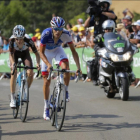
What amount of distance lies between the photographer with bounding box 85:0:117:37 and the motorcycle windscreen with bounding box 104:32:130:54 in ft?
3.75

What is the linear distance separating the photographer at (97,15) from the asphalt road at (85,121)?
200 cm

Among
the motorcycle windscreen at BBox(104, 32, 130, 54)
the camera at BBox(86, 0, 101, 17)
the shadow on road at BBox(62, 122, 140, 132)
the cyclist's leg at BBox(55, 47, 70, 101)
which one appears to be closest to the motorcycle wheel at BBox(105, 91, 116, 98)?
the motorcycle windscreen at BBox(104, 32, 130, 54)

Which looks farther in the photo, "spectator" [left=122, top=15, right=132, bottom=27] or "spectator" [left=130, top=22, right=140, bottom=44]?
"spectator" [left=122, top=15, right=132, bottom=27]

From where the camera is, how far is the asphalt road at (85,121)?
7.66 meters

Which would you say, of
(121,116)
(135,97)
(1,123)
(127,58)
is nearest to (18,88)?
(1,123)

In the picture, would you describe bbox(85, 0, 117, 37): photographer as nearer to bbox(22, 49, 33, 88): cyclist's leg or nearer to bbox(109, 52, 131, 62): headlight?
bbox(109, 52, 131, 62): headlight

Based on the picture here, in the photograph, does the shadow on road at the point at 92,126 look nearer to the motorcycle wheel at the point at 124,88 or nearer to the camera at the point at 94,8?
the motorcycle wheel at the point at 124,88

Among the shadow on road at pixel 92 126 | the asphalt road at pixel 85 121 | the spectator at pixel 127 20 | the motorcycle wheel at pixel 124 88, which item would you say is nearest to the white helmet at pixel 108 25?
the motorcycle wheel at pixel 124 88

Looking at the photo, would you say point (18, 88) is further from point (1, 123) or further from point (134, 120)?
point (134, 120)

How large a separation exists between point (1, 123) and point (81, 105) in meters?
2.79

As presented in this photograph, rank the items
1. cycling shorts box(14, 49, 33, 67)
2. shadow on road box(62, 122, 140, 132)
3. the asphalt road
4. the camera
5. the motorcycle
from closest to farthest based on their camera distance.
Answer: the asphalt road
shadow on road box(62, 122, 140, 132)
cycling shorts box(14, 49, 33, 67)
the motorcycle
the camera

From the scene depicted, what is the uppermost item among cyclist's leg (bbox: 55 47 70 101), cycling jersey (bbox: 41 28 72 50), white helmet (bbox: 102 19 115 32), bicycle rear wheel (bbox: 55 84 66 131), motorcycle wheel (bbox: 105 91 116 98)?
white helmet (bbox: 102 19 115 32)

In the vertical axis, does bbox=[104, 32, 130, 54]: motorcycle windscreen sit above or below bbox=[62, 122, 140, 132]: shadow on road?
above

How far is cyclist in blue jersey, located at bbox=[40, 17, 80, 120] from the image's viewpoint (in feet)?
28.1
